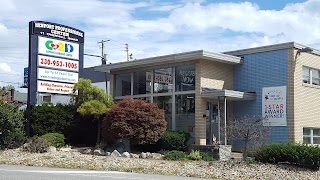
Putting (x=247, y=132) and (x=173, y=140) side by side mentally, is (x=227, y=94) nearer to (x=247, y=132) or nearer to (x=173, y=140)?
(x=173, y=140)

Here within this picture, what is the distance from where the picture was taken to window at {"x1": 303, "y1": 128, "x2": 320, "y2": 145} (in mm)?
25203

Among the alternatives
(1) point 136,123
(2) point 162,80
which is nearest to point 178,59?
(2) point 162,80

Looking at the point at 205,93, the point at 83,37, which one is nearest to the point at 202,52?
the point at 205,93

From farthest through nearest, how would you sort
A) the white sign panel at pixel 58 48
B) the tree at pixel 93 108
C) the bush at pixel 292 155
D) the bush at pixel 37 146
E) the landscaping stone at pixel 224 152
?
the white sign panel at pixel 58 48 → the tree at pixel 93 108 → the bush at pixel 37 146 → the landscaping stone at pixel 224 152 → the bush at pixel 292 155

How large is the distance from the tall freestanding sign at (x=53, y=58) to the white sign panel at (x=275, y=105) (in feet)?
36.6

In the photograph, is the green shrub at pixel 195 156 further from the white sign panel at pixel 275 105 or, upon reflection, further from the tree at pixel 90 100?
the tree at pixel 90 100

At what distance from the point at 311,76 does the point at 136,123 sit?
10338mm

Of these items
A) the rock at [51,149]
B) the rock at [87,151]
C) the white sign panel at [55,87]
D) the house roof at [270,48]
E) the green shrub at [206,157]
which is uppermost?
the house roof at [270,48]

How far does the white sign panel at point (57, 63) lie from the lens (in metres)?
26.0

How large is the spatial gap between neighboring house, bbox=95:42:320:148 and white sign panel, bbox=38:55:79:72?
10.7 ft

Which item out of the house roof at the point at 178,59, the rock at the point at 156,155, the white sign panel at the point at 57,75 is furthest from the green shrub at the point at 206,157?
the white sign panel at the point at 57,75

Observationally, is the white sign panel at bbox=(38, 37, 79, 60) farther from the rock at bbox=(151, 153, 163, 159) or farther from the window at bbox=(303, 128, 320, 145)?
the window at bbox=(303, 128, 320, 145)

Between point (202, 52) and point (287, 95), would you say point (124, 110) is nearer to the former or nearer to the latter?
point (202, 52)

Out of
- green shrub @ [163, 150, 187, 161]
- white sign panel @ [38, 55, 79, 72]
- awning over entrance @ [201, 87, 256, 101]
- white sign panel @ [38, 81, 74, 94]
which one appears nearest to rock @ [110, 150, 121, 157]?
green shrub @ [163, 150, 187, 161]
